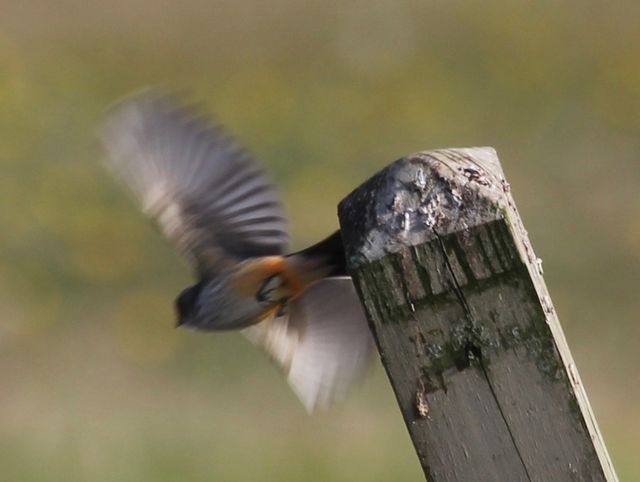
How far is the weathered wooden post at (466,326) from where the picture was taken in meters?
1.65

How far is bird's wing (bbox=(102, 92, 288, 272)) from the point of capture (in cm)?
315

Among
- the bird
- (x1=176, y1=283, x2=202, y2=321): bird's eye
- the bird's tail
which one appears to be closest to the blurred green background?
(x1=176, y1=283, x2=202, y2=321): bird's eye

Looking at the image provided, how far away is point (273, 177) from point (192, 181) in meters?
4.03

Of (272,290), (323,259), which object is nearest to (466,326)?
(323,259)

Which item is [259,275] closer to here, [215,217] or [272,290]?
[272,290]

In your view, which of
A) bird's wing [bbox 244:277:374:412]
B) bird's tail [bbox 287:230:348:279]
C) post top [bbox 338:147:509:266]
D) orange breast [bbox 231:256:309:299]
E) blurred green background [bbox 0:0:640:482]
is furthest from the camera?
blurred green background [bbox 0:0:640:482]

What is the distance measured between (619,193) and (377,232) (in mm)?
6409

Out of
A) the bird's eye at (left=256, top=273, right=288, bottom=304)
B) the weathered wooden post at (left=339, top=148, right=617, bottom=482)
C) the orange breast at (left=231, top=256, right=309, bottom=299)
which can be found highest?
the orange breast at (left=231, top=256, right=309, bottom=299)

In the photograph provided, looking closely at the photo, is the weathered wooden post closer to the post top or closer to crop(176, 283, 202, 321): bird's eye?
the post top

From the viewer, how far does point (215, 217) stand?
3223mm

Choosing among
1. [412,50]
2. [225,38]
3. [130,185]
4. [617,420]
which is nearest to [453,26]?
[412,50]

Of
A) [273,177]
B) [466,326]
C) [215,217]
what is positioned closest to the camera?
[466,326]

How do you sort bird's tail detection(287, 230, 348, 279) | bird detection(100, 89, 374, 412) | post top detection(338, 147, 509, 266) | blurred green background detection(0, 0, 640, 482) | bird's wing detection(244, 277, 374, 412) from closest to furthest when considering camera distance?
1. post top detection(338, 147, 509, 266)
2. bird's tail detection(287, 230, 348, 279)
3. bird's wing detection(244, 277, 374, 412)
4. bird detection(100, 89, 374, 412)
5. blurred green background detection(0, 0, 640, 482)

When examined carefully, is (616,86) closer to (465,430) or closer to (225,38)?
(225,38)
